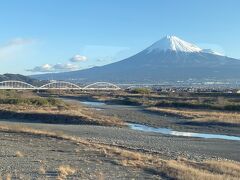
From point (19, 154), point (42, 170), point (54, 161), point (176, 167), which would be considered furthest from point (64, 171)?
point (19, 154)

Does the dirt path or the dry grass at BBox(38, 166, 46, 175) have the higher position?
the dry grass at BBox(38, 166, 46, 175)

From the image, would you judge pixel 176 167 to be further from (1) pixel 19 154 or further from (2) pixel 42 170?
(1) pixel 19 154

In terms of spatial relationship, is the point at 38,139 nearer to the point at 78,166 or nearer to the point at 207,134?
the point at 78,166

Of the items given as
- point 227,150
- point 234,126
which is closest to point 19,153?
point 227,150

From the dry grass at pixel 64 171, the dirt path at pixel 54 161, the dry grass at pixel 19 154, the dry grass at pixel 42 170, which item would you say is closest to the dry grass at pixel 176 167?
the dry grass at pixel 64 171

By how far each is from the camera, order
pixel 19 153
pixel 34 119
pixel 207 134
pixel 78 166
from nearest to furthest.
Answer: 1. pixel 78 166
2. pixel 19 153
3. pixel 207 134
4. pixel 34 119

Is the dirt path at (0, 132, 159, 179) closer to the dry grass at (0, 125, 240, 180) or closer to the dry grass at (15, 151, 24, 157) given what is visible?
the dry grass at (15, 151, 24, 157)

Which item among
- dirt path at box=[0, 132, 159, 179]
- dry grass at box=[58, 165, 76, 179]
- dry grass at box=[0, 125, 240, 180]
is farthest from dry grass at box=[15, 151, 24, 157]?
dry grass at box=[58, 165, 76, 179]

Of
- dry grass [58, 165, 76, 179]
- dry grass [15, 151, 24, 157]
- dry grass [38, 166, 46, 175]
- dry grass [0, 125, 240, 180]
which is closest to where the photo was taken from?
dry grass [58, 165, 76, 179]

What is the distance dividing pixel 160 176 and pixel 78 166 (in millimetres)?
3189

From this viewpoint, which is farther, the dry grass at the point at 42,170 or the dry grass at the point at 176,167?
the dry grass at the point at 42,170

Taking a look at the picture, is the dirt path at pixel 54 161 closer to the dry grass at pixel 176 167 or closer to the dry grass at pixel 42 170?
the dry grass at pixel 42 170

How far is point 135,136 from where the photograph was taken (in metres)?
33.8

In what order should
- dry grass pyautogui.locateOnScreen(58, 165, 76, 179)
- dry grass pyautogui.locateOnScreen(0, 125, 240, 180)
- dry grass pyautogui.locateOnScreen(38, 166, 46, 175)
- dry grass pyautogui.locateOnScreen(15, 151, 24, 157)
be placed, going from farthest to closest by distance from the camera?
dry grass pyautogui.locateOnScreen(15, 151, 24, 157) < dry grass pyautogui.locateOnScreen(38, 166, 46, 175) < dry grass pyautogui.locateOnScreen(0, 125, 240, 180) < dry grass pyautogui.locateOnScreen(58, 165, 76, 179)
